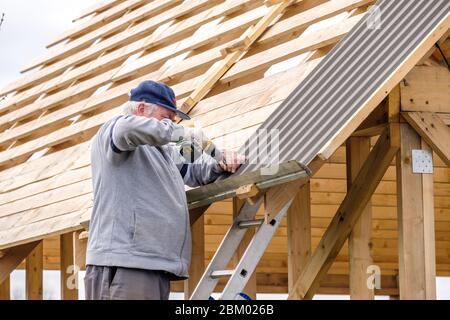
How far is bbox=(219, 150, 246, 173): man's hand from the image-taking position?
688 centimetres

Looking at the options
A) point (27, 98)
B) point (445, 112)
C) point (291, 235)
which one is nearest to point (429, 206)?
point (445, 112)

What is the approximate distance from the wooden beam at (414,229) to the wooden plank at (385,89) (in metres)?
0.73

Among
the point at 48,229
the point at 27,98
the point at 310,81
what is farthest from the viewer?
the point at 27,98

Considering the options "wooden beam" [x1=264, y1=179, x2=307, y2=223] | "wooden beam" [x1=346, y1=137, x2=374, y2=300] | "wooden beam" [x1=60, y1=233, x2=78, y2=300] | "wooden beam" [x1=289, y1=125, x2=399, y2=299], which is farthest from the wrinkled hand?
"wooden beam" [x1=60, y1=233, x2=78, y2=300]

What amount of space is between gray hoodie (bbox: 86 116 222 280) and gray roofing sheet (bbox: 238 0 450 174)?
501mm

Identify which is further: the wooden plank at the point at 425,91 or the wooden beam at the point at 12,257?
the wooden beam at the point at 12,257

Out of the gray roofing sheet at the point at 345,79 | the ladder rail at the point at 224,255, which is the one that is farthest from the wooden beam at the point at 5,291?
the gray roofing sheet at the point at 345,79

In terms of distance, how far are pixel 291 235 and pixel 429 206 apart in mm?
1310

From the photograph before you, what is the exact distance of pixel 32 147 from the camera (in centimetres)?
1052

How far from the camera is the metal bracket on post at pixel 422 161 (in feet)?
23.8

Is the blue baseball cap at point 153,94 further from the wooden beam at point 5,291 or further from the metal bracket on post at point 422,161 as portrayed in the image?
the wooden beam at point 5,291

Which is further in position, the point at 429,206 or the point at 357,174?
the point at 357,174

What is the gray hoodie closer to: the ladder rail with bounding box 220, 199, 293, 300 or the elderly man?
the elderly man

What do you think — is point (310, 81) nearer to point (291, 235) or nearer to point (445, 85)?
point (445, 85)
